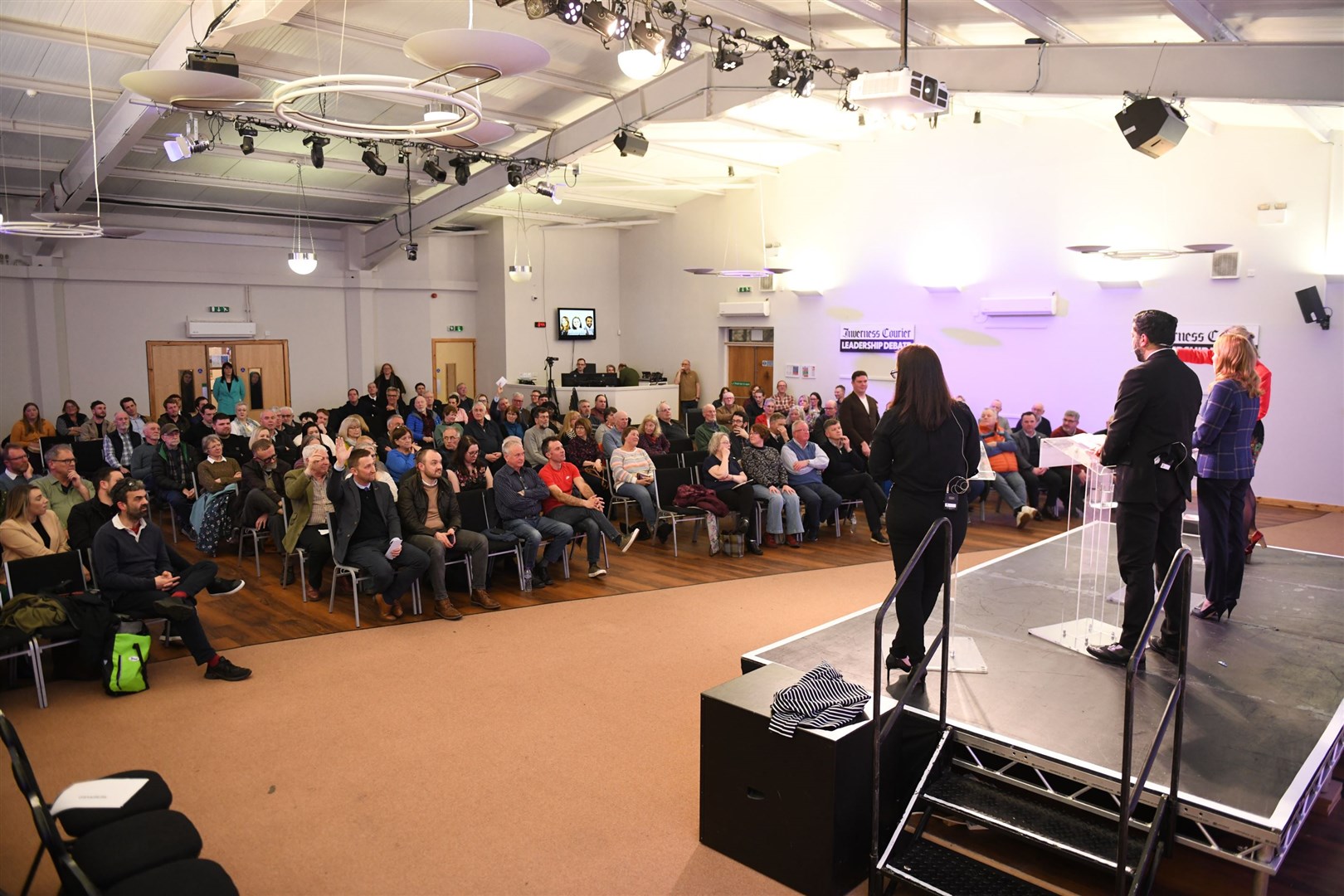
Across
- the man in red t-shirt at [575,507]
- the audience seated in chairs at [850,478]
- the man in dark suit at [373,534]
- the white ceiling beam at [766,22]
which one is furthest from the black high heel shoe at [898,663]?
the white ceiling beam at [766,22]

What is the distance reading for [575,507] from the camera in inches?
283

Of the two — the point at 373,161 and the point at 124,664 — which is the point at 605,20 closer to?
the point at 373,161

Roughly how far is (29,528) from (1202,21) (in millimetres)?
8323

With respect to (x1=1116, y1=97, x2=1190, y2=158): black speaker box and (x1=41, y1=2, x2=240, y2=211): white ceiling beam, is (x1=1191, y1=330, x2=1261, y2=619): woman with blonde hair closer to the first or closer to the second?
(x1=1116, y1=97, x2=1190, y2=158): black speaker box

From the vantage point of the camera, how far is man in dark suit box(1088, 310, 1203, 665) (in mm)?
3820

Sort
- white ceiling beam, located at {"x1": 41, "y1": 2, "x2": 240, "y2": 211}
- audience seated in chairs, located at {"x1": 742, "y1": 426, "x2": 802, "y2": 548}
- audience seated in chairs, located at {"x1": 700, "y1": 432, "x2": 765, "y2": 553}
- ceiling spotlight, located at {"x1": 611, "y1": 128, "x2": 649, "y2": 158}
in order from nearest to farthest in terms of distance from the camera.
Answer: white ceiling beam, located at {"x1": 41, "y1": 2, "x2": 240, "y2": 211} → audience seated in chairs, located at {"x1": 700, "y1": 432, "x2": 765, "y2": 553} → audience seated in chairs, located at {"x1": 742, "y1": 426, "x2": 802, "y2": 548} → ceiling spotlight, located at {"x1": 611, "y1": 128, "x2": 649, "y2": 158}

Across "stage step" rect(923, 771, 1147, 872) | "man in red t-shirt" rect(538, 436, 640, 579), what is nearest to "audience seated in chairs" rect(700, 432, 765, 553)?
"man in red t-shirt" rect(538, 436, 640, 579)

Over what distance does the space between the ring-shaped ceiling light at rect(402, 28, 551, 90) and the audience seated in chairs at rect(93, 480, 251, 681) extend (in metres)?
2.97

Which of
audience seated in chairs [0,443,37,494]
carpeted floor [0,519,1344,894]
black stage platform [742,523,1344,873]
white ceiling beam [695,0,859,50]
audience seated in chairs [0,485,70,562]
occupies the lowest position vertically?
carpeted floor [0,519,1344,894]

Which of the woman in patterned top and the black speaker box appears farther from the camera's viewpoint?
the woman in patterned top

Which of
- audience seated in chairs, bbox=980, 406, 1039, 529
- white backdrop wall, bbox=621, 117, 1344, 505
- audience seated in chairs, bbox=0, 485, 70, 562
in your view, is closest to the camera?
audience seated in chairs, bbox=0, 485, 70, 562

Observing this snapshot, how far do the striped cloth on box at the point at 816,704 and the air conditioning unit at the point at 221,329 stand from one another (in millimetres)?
14132

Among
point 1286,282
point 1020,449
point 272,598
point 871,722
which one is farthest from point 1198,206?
point 272,598

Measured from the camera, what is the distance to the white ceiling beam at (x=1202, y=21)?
20.0 ft
